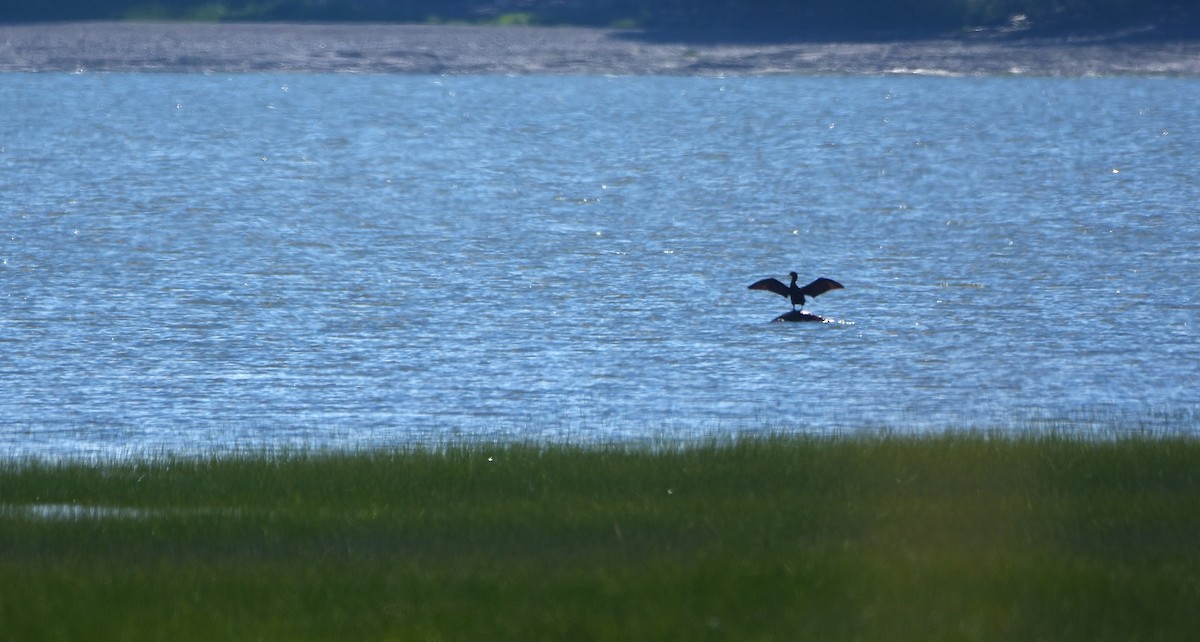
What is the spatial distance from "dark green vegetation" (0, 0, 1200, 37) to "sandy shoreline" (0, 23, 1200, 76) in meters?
1.62

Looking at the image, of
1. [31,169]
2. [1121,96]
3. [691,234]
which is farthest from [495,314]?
[1121,96]

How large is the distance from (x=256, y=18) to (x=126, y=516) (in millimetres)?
55889

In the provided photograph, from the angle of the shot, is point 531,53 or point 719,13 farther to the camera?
point 719,13

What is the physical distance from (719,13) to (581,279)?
1487 inches

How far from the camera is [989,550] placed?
10180 millimetres

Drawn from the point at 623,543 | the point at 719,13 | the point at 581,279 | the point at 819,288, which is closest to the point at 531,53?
the point at 719,13

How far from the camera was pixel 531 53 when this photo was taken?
58.1 metres

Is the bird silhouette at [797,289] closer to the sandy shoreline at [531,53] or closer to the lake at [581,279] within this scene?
the lake at [581,279]

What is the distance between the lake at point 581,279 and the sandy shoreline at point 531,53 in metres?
2.10

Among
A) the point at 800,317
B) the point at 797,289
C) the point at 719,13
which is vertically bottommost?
the point at 800,317

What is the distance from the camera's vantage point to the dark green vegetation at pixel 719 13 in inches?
2309

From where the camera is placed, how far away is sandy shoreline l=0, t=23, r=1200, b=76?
55.2m

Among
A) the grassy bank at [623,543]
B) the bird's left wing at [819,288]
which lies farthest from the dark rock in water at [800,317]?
the grassy bank at [623,543]

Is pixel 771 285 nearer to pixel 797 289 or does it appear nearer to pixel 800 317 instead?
pixel 797 289
